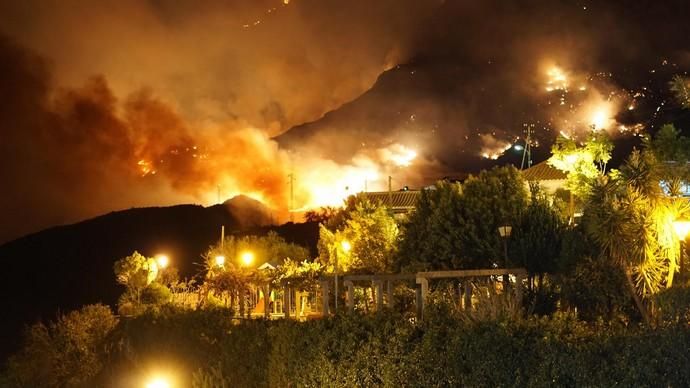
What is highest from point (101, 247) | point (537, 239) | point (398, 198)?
point (398, 198)

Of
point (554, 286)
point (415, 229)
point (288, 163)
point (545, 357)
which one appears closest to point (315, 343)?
point (545, 357)

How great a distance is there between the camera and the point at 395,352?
474 inches

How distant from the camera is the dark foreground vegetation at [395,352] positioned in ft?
29.3

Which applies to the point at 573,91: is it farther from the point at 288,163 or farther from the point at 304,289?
the point at 304,289

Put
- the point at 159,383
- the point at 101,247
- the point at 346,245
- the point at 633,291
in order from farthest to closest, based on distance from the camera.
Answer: the point at 101,247
the point at 346,245
the point at 633,291
the point at 159,383

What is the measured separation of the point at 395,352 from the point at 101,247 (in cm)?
8247

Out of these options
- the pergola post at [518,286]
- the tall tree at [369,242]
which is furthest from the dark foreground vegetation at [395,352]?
the tall tree at [369,242]

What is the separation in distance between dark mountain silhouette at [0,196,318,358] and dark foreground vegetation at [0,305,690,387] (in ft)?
165

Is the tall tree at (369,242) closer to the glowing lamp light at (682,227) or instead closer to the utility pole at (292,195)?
the glowing lamp light at (682,227)

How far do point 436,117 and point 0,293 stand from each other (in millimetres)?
113217

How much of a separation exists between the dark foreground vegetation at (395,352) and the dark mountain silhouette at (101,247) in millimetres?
50412

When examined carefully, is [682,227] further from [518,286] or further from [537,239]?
[537,239]

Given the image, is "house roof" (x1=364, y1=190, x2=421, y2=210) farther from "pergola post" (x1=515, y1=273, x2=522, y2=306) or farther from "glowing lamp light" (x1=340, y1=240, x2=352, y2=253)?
"pergola post" (x1=515, y1=273, x2=522, y2=306)

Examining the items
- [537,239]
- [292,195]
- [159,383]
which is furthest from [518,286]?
[292,195]
